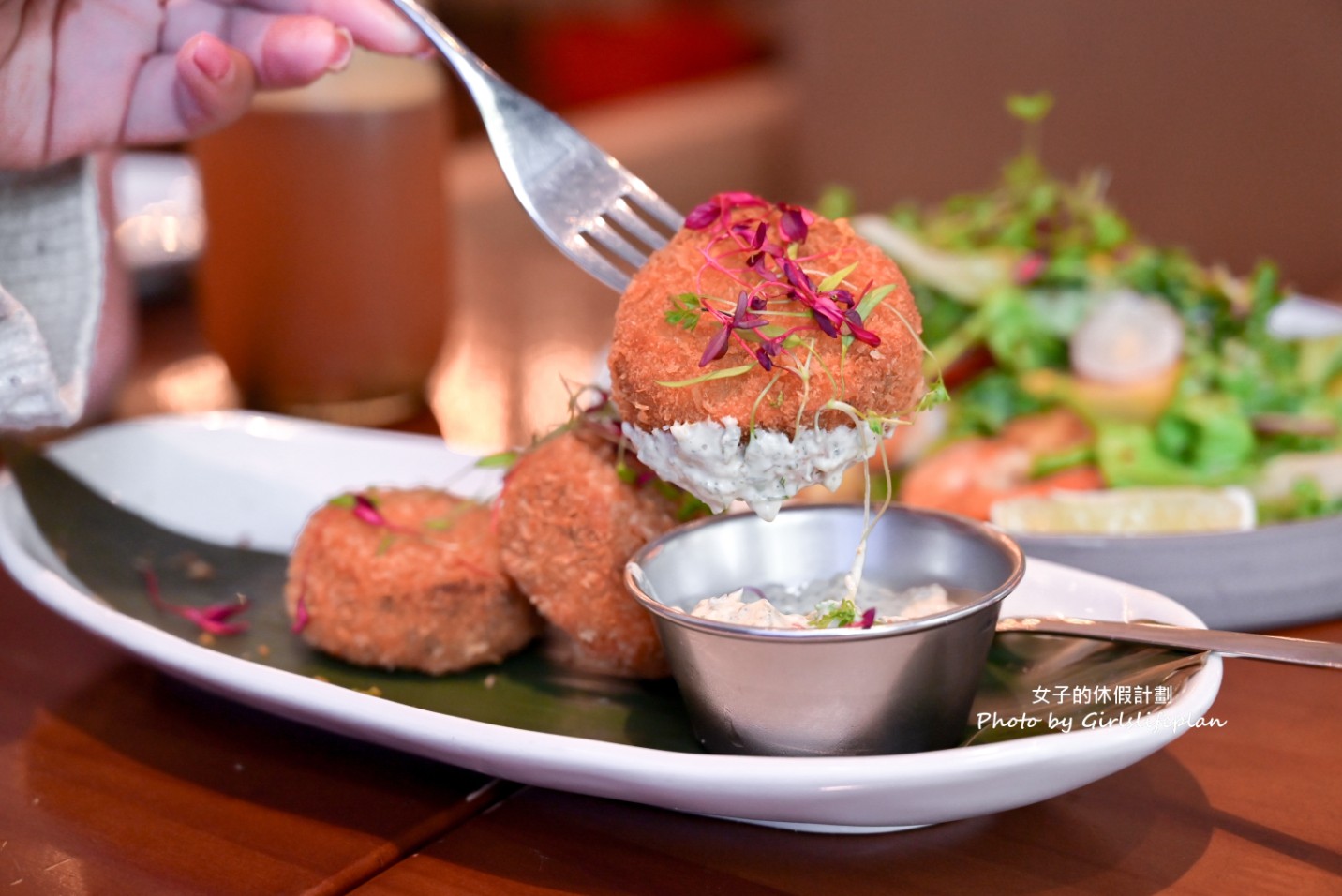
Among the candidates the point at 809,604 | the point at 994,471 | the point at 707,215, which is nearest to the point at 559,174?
the point at 707,215

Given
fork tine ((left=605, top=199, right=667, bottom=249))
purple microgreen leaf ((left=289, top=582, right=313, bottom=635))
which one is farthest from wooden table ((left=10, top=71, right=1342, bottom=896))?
fork tine ((left=605, top=199, right=667, bottom=249))

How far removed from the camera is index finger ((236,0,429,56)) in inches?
65.6

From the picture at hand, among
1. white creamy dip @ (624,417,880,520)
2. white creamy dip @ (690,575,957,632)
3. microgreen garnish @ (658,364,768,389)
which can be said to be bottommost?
white creamy dip @ (690,575,957,632)

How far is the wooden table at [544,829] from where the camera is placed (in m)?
1.08

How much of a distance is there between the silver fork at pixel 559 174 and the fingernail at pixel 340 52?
0.15 metres

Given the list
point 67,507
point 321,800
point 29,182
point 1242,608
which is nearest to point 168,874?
point 321,800

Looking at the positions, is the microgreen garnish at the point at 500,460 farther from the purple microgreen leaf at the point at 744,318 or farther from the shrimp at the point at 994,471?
the shrimp at the point at 994,471

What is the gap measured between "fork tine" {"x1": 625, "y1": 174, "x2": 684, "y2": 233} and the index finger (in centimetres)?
41

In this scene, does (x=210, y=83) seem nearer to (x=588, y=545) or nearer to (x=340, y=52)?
(x=340, y=52)

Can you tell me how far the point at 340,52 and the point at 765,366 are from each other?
Result: 82 cm

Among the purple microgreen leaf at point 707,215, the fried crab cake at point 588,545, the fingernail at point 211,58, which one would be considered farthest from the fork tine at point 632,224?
the fingernail at point 211,58

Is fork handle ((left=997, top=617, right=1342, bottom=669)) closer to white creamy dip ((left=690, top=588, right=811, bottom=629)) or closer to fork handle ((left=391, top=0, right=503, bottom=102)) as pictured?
white creamy dip ((left=690, top=588, right=811, bottom=629))

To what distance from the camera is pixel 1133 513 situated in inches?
70.1

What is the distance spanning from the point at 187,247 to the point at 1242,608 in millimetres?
2710
